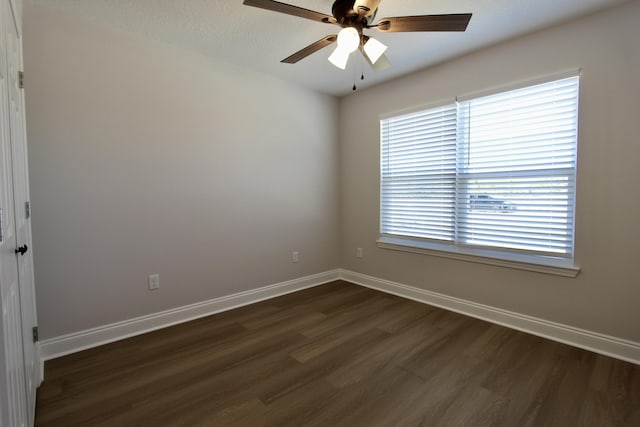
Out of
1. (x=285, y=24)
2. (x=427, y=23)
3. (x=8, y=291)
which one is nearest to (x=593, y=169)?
(x=427, y=23)

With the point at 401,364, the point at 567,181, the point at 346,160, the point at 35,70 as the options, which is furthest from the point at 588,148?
the point at 35,70

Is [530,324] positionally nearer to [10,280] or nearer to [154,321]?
[154,321]

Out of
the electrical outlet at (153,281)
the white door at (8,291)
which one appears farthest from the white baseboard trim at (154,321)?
the white door at (8,291)

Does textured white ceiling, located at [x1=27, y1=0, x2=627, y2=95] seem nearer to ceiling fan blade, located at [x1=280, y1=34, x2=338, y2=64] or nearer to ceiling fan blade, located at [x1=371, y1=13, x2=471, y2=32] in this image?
ceiling fan blade, located at [x1=280, y1=34, x2=338, y2=64]

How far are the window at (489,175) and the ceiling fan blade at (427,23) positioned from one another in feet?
4.17

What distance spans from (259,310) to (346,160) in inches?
86.8

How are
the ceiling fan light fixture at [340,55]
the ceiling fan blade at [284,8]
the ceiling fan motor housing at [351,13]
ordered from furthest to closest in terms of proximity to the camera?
the ceiling fan light fixture at [340,55]
the ceiling fan motor housing at [351,13]
the ceiling fan blade at [284,8]

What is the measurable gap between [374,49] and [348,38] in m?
0.29

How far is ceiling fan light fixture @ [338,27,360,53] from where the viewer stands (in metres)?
1.72

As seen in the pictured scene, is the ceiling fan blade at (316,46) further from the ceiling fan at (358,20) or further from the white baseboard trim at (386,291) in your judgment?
the white baseboard trim at (386,291)

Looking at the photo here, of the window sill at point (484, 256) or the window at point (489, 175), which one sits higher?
the window at point (489, 175)

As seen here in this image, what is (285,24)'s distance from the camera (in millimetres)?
2311

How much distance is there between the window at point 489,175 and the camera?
94.3 inches

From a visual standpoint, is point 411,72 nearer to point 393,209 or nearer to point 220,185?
point 393,209
